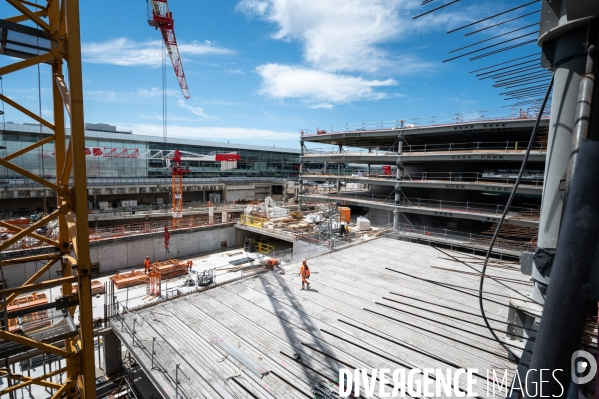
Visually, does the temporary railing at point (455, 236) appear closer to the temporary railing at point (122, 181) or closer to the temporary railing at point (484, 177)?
the temporary railing at point (484, 177)

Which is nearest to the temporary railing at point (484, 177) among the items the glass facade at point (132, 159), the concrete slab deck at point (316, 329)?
the concrete slab deck at point (316, 329)

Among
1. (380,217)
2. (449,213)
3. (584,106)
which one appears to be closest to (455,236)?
(449,213)

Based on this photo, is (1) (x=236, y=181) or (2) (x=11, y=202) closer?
(2) (x=11, y=202)

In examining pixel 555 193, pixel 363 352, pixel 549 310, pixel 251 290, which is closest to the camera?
pixel 549 310

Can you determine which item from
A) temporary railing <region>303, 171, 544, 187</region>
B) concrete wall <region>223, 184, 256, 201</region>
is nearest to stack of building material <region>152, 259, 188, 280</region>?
temporary railing <region>303, 171, 544, 187</region>

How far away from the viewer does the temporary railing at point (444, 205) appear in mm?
22016

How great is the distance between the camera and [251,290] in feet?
38.3

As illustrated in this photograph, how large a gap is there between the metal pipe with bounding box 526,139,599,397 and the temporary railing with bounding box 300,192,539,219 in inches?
927

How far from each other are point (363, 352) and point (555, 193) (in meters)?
5.91

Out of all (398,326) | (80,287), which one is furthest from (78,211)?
(398,326)

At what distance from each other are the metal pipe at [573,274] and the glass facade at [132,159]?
110 ft

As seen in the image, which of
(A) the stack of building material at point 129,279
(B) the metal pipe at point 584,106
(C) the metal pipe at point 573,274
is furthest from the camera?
(A) the stack of building material at point 129,279

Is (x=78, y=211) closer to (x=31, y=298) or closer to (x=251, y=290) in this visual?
(x=251, y=290)

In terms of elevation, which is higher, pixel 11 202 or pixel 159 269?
pixel 11 202
